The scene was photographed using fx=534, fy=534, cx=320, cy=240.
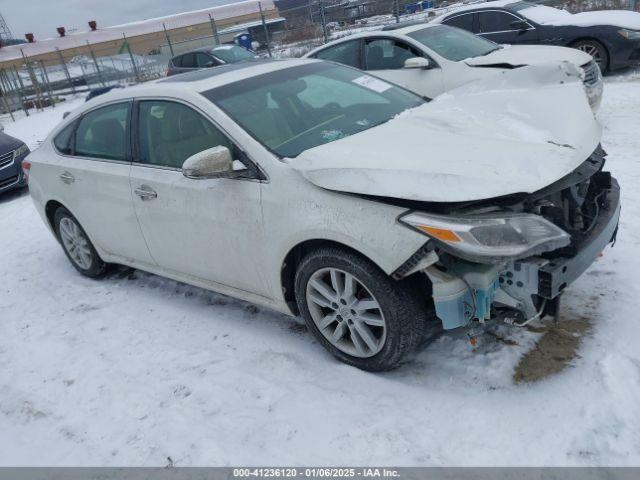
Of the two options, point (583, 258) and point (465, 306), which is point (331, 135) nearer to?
point (465, 306)

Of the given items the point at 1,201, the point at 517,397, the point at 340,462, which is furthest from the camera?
the point at 1,201

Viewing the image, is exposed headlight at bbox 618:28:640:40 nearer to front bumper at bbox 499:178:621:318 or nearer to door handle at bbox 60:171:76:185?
front bumper at bbox 499:178:621:318

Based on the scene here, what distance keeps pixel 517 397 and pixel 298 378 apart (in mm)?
1199

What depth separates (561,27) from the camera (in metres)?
9.34

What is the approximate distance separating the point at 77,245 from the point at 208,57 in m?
10.8

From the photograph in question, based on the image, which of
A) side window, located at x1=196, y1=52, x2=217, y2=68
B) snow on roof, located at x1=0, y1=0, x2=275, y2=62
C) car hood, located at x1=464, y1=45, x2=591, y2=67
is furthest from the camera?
snow on roof, located at x1=0, y1=0, x2=275, y2=62

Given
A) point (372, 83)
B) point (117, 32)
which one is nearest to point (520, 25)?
point (372, 83)

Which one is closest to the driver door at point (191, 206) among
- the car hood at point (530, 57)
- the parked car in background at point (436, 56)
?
the parked car in background at point (436, 56)

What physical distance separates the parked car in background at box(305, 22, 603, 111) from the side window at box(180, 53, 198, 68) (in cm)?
787

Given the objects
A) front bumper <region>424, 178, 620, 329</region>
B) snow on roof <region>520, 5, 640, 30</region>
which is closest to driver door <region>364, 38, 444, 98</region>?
snow on roof <region>520, 5, 640, 30</region>

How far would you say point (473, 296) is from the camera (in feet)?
8.49

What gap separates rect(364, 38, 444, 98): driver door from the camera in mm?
7086

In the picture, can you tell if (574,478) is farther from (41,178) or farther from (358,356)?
(41,178)

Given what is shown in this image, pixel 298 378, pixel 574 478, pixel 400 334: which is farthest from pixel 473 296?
pixel 298 378
